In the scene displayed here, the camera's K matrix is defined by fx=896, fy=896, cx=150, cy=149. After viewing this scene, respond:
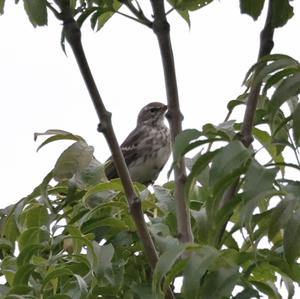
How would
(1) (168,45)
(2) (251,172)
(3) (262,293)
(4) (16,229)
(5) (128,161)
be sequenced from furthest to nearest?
(5) (128,161)
(4) (16,229)
(3) (262,293)
(1) (168,45)
(2) (251,172)

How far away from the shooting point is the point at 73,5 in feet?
8.74

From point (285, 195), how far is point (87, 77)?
0.59 m

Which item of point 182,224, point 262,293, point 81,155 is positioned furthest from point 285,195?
point 81,155

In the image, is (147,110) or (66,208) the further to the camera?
(147,110)

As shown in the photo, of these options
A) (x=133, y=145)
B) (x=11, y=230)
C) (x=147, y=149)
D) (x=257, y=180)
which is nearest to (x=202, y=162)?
(x=257, y=180)

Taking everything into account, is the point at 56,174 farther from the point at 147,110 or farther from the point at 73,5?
the point at 147,110

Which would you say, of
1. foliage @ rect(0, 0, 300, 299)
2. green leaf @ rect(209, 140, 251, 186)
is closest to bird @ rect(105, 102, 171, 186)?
foliage @ rect(0, 0, 300, 299)

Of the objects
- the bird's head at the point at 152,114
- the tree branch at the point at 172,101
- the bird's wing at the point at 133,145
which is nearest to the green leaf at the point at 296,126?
the tree branch at the point at 172,101

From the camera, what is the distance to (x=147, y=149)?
31.1ft

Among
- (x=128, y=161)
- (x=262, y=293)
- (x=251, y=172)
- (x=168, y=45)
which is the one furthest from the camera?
(x=128, y=161)

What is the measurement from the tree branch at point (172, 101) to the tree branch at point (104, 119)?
0.16m

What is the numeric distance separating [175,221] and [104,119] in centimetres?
69

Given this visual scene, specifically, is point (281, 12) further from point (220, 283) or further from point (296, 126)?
point (220, 283)

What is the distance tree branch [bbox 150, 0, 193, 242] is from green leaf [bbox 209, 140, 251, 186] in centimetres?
35
